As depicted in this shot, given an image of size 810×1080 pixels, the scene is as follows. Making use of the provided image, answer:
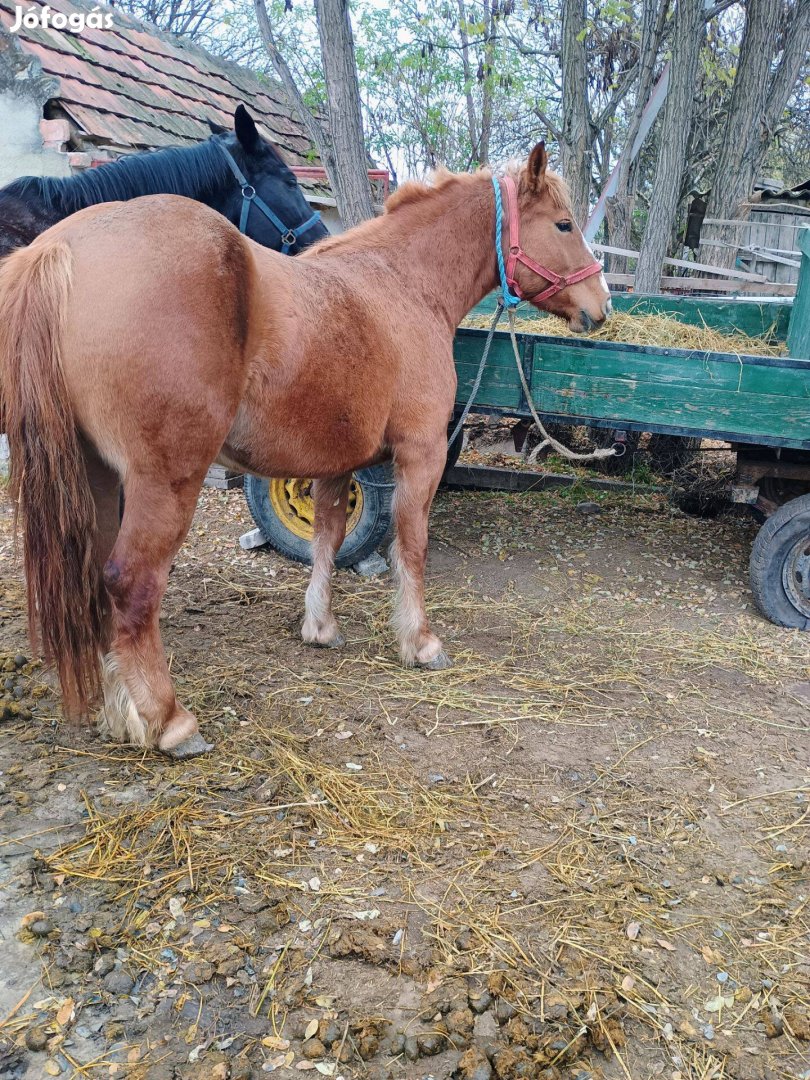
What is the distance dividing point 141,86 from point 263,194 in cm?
391

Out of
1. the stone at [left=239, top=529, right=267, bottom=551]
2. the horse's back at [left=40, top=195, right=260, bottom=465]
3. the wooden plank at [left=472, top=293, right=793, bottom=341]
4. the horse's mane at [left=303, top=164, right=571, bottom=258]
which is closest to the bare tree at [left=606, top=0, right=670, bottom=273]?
the wooden plank at [left=472, top=293, right=793, bottom=341]

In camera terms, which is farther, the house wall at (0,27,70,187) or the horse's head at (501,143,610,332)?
the house wall at (0,27,70,187)

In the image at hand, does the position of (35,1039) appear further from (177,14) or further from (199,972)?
(177,14)

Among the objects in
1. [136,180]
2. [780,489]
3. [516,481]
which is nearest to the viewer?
[136,180]

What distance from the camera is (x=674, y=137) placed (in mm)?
6723

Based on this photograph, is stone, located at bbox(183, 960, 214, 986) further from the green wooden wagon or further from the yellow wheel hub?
the yellow wheel hub

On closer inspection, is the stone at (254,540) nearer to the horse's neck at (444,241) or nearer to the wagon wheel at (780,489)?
the horse's neck at (444,241)

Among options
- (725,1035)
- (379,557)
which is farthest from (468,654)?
(725,1035)

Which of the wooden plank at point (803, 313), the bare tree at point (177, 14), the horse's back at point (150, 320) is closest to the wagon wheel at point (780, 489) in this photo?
the wooden plank at point (803, 313)

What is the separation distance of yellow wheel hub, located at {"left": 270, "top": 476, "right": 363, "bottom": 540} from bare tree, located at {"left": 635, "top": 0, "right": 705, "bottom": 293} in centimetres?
397

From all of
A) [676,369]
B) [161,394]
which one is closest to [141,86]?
[676,369]

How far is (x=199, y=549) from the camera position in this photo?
5.30 metres

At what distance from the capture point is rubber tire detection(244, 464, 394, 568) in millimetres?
4742

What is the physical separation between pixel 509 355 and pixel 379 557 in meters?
1.49
